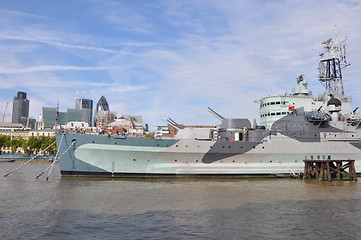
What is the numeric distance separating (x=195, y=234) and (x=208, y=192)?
22.8ft

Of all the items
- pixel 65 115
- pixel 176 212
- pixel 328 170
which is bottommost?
pixel 176 212

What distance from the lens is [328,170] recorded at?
69.7ft

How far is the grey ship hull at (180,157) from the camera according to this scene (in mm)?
19281

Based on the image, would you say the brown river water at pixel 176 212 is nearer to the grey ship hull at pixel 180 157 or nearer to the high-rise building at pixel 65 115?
the grey ship hull at pixel 180 157

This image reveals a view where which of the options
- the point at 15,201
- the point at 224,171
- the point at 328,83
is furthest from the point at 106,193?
the point at 328,83

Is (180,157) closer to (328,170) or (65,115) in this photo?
(328,170)

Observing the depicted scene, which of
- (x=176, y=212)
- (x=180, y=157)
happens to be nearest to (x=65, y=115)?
(x=180, y=157)

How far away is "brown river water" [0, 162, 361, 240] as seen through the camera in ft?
28.0

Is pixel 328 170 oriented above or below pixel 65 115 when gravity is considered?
below

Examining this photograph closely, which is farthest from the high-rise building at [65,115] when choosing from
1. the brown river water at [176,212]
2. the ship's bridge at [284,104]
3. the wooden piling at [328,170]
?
the wooden piling at [328,170]

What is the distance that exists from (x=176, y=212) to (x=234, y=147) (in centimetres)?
1069

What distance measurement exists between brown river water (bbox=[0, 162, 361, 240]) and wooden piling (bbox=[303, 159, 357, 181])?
13.9 ft

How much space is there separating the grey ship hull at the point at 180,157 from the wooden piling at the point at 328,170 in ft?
2.18

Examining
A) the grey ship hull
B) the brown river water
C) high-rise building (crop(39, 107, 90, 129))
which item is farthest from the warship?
high-rise building (crop(39, 107, 90, 129))
